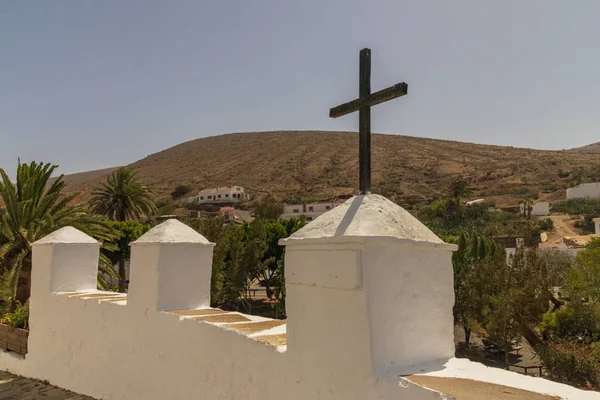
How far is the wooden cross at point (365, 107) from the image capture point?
119 inches

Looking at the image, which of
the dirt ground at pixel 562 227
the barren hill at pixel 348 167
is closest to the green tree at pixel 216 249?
the dirt ground at pixel 562 227

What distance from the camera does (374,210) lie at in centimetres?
278

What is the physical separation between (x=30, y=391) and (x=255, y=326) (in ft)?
12.0

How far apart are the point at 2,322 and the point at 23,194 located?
4.38 meters

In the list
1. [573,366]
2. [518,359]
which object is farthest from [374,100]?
[518,359]

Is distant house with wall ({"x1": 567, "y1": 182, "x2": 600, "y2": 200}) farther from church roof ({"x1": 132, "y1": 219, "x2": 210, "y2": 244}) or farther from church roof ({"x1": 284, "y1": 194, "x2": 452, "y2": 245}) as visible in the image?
church roof ({"x1": 284, "y1": 194, "x2": 452, "y2": 245})

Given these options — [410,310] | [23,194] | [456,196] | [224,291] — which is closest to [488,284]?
[224,291]

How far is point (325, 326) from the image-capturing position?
272 centimetres

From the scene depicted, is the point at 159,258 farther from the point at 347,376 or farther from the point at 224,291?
the point at 224,291

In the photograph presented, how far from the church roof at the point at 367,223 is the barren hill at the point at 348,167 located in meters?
63.2

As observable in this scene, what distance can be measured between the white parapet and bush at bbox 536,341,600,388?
1189 cm

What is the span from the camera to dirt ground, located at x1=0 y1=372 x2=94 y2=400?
5467mm

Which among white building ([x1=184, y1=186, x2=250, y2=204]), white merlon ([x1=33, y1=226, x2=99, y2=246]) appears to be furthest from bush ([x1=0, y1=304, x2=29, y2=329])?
white building ([x1=184, y1=186, x2=250, y2=204])

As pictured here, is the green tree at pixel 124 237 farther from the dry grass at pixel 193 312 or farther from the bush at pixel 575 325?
the dry grass at pixel 193 312
